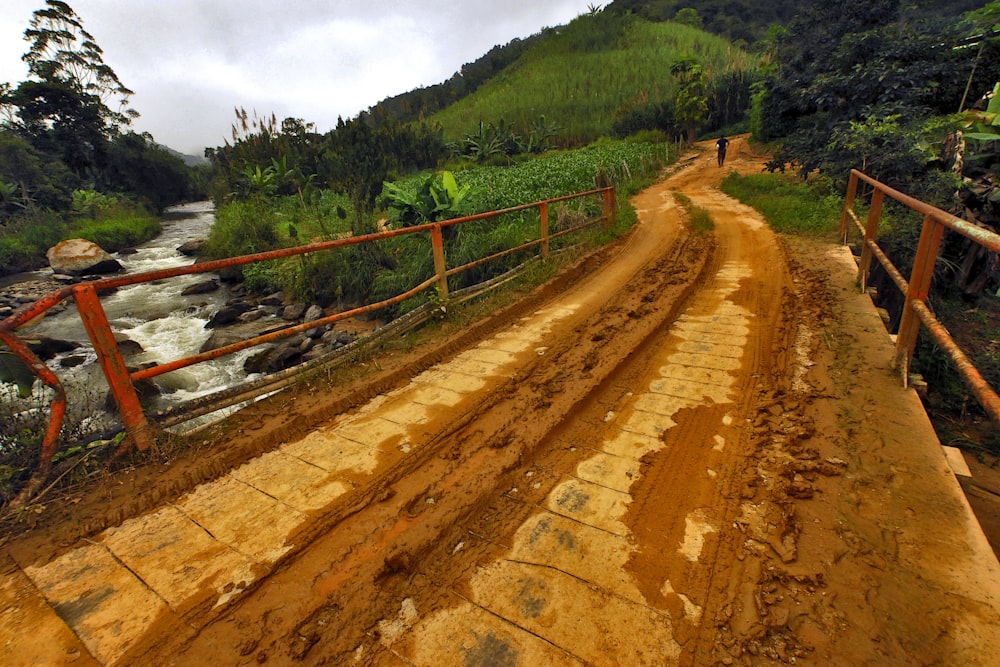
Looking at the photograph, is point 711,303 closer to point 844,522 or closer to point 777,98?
point 844,522

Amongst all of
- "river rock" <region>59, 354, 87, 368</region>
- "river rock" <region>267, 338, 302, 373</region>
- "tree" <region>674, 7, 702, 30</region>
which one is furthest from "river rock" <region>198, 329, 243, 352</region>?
"tree" <region>674, 7, 702, 30</region>

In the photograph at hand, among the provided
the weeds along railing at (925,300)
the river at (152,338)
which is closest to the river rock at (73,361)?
the river at (152,338)

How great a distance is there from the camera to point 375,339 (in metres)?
4.60

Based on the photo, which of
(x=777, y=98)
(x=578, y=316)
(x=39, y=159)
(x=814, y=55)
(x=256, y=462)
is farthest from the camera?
(x=39, y=159)

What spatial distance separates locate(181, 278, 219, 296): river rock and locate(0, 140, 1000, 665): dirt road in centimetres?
1117

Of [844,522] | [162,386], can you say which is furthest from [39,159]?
[844,522]

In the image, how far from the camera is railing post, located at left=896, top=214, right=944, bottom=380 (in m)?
2.93

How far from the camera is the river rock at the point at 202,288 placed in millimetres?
12394

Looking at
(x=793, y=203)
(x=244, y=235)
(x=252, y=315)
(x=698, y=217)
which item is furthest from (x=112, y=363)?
(x=244, y=235)

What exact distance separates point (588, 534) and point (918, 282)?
2.80 m

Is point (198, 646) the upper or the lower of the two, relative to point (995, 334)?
upper

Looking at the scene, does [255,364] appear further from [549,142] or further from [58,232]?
[549,142]

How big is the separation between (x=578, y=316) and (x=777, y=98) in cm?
1184

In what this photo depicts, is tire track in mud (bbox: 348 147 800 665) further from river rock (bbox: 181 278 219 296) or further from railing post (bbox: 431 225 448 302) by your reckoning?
river rock (bbox: 181 278 219 296)
